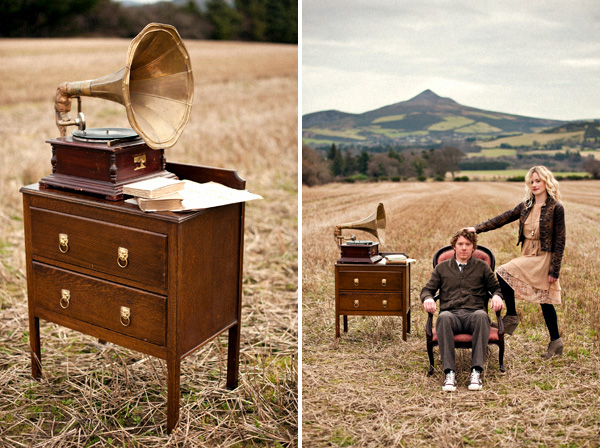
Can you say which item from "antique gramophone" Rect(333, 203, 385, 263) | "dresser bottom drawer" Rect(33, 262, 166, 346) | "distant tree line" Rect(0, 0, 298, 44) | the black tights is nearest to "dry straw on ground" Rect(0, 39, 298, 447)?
"dresser bottom drawer" Rect(33, 262, 166, 346)

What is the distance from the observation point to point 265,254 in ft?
25.2

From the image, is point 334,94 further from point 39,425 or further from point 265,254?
point 39,425

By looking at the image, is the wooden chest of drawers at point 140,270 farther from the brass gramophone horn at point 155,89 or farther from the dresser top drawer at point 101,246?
the brass gramophone horn at point 155,89

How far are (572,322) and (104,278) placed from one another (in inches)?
136

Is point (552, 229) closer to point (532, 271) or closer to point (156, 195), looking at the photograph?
point (532, 271)

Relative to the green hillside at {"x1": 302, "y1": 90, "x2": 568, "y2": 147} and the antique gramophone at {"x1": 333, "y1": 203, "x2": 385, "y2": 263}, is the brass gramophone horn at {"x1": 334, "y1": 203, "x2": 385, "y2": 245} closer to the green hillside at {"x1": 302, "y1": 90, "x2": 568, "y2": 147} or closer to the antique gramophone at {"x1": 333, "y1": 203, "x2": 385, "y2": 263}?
the antique gramophone at {"x1": 333, "y1": 203, "x2": 385, "y2": 263}

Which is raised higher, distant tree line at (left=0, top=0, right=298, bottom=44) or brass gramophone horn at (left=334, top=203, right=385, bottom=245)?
distant tree line at (left=0, top=0, right=298, bottom=44)

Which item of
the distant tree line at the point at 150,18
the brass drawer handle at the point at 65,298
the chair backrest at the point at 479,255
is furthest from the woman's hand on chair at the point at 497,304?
the distant tree line at the point at 150,18

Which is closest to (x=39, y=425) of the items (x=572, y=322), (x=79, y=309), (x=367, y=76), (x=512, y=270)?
(x=79, y=309)

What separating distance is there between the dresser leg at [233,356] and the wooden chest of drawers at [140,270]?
0.02 m

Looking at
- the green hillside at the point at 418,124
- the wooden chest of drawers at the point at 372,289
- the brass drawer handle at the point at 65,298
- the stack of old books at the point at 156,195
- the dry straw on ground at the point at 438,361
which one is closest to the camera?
the stack of old books at the point at 156,195

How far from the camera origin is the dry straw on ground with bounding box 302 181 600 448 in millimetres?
3955

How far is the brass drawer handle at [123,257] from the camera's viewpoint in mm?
3961

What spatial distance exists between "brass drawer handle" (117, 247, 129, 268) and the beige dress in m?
2.64
